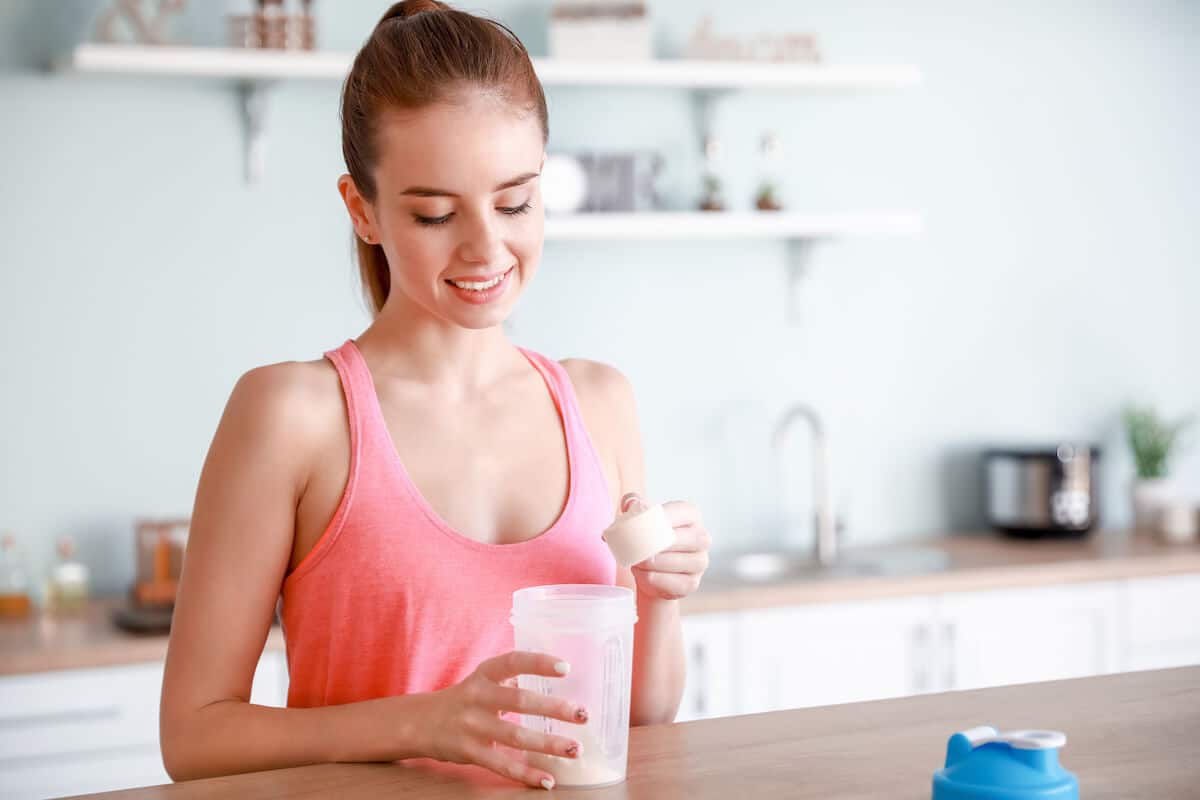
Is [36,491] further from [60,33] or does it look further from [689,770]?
[689,770]

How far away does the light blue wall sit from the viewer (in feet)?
9.25

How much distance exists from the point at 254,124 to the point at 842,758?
2235 millimetres

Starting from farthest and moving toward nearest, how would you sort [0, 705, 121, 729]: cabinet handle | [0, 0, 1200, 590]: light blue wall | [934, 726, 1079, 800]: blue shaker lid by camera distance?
[0, 0, 1200, 590]: light blue wall < [0, 705, 121, 729]: cabinet handle < [934, 726, 1079, 800]: blue shaker lid

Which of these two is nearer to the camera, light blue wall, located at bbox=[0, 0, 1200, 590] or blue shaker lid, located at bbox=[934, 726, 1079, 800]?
blue shaker lid, located at bbox=[934, 726, 1079, 800]

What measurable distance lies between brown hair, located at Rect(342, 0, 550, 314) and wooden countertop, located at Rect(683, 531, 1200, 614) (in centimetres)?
153

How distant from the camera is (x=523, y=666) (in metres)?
0.97

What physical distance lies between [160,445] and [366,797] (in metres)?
2.04

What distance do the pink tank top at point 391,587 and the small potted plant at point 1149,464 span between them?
A: 8.58 feet

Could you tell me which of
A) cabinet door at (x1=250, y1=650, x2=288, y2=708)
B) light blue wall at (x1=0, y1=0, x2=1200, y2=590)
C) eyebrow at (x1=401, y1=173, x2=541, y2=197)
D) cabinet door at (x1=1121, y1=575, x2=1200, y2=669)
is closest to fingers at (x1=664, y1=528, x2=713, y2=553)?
eyebrow at (x1=401, y1=173, x2=541, y2=197)

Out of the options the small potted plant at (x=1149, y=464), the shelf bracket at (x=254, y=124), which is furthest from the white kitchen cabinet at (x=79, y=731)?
the small potted plant at (x=1149, y=464)

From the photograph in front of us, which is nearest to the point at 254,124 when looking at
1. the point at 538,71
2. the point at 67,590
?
the point at 538,71

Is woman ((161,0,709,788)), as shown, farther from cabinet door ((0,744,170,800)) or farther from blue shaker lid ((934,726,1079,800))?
cabinet door ((0,744,170,800))

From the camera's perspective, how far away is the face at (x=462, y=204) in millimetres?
1186

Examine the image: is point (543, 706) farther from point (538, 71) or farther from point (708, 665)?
point (538, 71)
